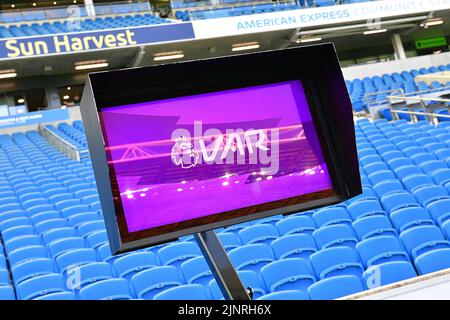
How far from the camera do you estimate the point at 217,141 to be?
1427mm

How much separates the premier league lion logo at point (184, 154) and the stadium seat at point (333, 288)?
1.88m

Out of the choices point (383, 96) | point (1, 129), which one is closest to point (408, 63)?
point (383, 96)

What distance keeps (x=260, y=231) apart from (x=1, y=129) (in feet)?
34.8

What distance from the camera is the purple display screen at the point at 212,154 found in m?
1.32

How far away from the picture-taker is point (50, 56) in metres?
13.2

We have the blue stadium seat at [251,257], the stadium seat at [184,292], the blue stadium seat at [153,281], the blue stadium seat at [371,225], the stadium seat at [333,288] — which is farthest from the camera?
the blue stadium seat at [371,225]

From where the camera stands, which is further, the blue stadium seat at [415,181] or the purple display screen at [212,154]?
the blue stadium seat at [415,181]

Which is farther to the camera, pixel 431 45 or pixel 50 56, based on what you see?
pixel 431 45

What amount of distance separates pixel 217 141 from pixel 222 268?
373mm

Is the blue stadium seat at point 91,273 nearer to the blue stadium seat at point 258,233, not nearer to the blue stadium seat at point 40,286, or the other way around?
the blue stadium seat at point 40,286

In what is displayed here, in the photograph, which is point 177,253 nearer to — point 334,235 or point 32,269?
point 32,269

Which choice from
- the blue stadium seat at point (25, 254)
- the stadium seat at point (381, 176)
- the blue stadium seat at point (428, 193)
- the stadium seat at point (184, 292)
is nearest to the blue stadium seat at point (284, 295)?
the stadium seat at point (184, 292)

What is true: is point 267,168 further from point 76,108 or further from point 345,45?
point 345,45

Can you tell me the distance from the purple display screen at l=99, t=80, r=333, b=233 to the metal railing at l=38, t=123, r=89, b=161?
8.40m
